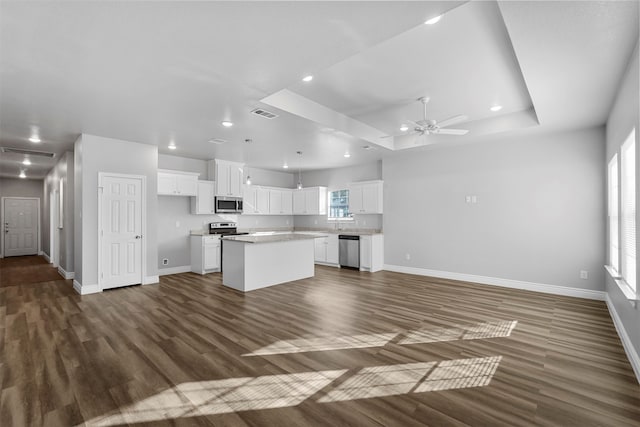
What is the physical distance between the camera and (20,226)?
10.1m

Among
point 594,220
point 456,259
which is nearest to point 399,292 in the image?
point 456,259

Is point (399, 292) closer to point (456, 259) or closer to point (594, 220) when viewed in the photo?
point (456, 259)

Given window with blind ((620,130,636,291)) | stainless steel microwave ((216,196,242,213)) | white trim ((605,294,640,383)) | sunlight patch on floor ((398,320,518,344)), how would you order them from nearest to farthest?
white trim ((605,294,640,383))
window with blind ((620,130,636,291))
sunlight patch on floor ((398,320,518,344))
stainless steel microwave ((216,196,242,213))

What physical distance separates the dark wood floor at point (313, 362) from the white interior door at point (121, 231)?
794 millimetres

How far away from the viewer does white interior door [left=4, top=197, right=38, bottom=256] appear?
32.5ft

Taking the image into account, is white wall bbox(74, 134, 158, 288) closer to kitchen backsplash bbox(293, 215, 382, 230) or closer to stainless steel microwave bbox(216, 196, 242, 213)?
stainless steel microwave bbox(216, 196, 242, 213)

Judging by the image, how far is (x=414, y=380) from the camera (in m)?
2.42

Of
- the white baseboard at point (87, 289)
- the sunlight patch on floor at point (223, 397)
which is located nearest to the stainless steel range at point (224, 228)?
the white baseboard at point (87, 289)

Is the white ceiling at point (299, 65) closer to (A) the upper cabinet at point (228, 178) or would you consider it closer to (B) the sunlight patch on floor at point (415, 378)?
(A) the upper cabinet at point (228, 178)

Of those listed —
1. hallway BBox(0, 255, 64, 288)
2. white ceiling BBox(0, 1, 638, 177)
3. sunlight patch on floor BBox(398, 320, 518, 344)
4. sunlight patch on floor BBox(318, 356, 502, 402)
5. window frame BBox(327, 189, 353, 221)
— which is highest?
white ceiling BBox(0, 1, 638, 177)

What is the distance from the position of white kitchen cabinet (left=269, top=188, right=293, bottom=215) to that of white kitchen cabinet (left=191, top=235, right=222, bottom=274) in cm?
222

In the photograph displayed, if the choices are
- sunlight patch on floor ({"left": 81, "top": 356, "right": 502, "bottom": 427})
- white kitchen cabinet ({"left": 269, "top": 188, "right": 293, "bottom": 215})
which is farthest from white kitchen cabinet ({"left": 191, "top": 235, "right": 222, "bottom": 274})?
sunlight patch on floor ({"left": 81, "top": 356, "right": 502, "bottom": 427})

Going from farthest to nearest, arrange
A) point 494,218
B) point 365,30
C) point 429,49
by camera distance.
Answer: point 494,218 < point 429,49 < point 365,30

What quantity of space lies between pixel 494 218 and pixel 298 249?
381 centimetres
